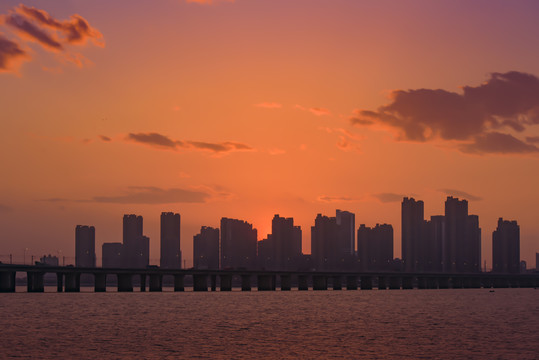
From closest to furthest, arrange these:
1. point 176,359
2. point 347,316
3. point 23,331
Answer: point 176,359 < point 23,331 < point 347,316

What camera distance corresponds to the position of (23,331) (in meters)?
90.7

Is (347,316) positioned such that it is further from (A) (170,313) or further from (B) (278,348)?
(B) (278,348)

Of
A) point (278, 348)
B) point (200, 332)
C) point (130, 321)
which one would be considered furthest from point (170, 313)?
point (278, 348)

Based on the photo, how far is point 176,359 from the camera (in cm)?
6372

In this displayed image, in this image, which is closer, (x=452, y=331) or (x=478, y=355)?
(x=478, y=355)

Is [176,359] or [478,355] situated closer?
[176,359]

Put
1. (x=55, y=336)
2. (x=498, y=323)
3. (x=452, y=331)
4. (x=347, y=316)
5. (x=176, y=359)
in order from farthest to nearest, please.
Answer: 1. (x=347, y=316)
2. (x=498, y=323)
3. (x=452, y=331)
4. (x=55, y=336)
5. (x=176, y=359)

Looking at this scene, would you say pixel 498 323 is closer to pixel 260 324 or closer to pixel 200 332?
pixel 260 324

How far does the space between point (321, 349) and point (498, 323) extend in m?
50.2

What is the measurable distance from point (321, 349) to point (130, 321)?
148ft

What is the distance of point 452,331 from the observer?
96688 mm

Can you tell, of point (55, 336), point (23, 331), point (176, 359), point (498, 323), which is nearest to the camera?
point (176, 359)

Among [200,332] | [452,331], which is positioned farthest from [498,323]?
[200,332]

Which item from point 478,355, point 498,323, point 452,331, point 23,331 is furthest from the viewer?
point 498,323
